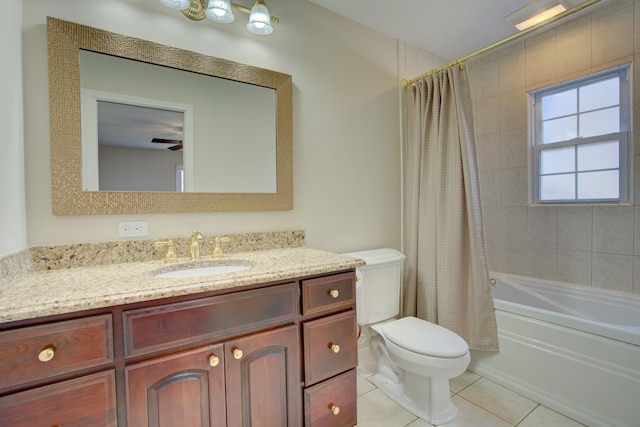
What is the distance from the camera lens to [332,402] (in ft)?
4.33

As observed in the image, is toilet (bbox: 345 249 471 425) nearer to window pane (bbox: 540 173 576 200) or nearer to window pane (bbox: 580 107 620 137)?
window pane (bbox: 540 173 576 200)

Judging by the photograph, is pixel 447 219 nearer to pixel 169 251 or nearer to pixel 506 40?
pixel 506 40

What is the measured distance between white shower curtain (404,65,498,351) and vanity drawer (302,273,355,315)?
0.95 m

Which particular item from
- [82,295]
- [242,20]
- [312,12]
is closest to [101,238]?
[82,295]

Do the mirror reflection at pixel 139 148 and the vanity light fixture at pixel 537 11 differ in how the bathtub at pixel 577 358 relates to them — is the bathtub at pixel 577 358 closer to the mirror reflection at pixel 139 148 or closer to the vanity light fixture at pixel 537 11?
the vanity light fixture at pixel 537 11

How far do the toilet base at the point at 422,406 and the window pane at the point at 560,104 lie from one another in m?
2.35

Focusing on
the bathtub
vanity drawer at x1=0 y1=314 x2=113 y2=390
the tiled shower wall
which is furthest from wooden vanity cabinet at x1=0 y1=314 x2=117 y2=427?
the tiled shower wall

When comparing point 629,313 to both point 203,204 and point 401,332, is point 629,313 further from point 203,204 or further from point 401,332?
point 203,204

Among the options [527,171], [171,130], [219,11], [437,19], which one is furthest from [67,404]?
[527,171]

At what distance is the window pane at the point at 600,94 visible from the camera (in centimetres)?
214

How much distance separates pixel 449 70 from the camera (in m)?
1.96

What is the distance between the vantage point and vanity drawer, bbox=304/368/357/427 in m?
1.25

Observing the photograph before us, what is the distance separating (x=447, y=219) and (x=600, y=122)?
4.83 feet

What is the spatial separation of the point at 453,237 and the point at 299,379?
1.33 meters
